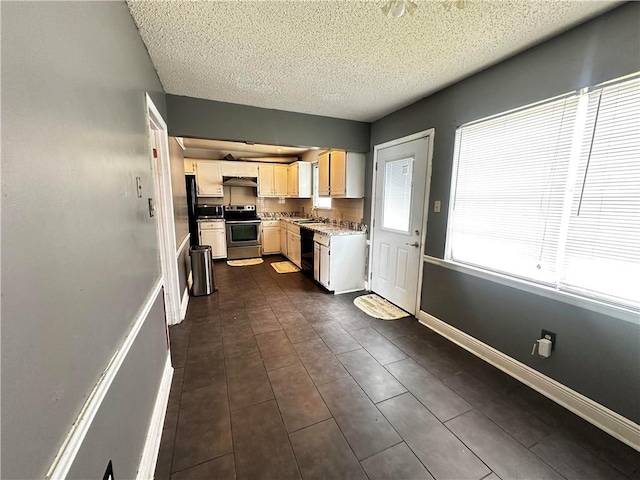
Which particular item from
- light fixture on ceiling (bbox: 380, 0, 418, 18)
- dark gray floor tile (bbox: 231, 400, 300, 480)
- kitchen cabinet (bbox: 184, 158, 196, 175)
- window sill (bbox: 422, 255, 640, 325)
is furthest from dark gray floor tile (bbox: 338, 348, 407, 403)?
kitchen cabinet (bbox: 184, 158, 196, 175)

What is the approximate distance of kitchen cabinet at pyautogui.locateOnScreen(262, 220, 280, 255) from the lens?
6207 millimetres

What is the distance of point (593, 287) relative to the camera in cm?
170

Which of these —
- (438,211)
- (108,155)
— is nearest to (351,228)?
(438,211)

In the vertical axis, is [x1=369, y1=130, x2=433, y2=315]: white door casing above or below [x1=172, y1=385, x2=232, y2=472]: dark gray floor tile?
above

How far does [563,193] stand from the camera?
1.81 metres

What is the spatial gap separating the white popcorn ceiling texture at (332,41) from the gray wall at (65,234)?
0.52 metres

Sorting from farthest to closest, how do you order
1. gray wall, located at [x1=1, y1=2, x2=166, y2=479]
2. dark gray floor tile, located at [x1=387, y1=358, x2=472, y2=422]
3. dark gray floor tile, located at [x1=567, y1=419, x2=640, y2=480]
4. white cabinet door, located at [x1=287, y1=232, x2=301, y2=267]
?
white cabinet door, located at [x1=287, y1=232, x2=301, y2=267], dark gray floor tile, located at [x1=387, y1=358, x2=472, y2=422], dark gray floor tile, located at [x1=567, y1=419, x2=640, y2=480], gray wall, located at [x1=1, y1=2, x2=166, y2=479]

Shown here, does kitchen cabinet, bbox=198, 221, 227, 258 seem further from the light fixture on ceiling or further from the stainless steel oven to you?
the light fixture on ceiling

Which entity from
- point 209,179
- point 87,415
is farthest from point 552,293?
point 209,179

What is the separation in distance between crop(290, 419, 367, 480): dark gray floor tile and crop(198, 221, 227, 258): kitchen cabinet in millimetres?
4617

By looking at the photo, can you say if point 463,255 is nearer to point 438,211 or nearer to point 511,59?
point 438,211

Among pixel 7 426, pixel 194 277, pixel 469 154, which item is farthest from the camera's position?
pixel 194 277

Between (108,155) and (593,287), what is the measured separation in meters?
2.78

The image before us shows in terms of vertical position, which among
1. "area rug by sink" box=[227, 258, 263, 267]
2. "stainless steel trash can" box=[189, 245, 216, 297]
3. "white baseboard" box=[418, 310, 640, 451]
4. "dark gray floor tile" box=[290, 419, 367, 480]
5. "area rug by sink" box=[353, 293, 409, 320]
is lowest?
"dark gray floor tile" box=[290, 419, 367, 480]
